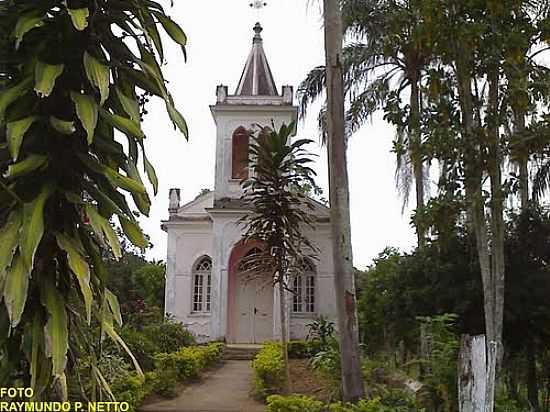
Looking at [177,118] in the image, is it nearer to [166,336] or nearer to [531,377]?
[531,377]

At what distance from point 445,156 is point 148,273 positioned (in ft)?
77.5

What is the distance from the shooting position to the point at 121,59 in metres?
3.27

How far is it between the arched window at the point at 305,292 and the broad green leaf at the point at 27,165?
750 inches

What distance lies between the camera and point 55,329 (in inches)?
111

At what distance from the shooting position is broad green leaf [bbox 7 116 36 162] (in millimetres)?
2785

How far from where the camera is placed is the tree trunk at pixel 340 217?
325 inches

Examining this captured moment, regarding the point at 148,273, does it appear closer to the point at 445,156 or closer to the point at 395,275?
the point at 395,275

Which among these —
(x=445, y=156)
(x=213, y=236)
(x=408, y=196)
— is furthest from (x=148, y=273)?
(x=445, y=156)

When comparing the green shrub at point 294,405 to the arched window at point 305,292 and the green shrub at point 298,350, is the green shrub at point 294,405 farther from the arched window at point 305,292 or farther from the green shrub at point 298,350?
the arched window at point 305,292

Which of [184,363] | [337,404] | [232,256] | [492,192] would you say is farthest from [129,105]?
[232,256]

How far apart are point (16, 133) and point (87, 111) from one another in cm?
31

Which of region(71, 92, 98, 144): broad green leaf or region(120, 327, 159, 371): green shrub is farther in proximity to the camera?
region(120, 327, 159, 371): green shrub

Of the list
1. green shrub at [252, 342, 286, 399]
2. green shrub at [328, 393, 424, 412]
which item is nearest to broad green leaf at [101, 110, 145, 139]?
green shrub at [328, 393, 424, 412]

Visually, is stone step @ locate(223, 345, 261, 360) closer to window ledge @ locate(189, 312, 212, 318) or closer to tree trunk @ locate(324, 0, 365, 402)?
window ledge @ locate(189, 312, 212, 318)
